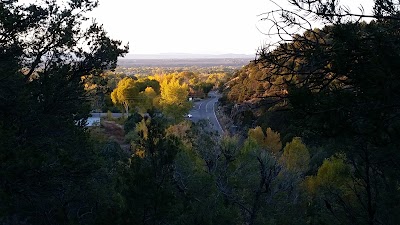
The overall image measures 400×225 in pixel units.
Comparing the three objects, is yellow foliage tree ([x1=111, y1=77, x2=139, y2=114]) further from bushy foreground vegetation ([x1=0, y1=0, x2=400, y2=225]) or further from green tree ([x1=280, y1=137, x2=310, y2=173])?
bushy foreground vegetation ([x1=0, y1=0, x2=400, y2=225])

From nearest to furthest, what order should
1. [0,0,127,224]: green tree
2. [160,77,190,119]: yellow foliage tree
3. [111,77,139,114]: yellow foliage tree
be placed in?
[0,0,127,224]: green tree, [160,77,190,119]: yellow foliage tree, [111,77,139,114]: yellow foliage tree

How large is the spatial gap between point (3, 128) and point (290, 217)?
9.84 meters

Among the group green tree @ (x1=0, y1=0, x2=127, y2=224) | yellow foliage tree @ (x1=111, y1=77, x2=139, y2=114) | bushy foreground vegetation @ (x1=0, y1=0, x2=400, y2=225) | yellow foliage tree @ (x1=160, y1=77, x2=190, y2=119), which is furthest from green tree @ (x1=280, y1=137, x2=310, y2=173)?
yellow foliage tree @ (x1=111, y1=77, x2=139, y2=114)

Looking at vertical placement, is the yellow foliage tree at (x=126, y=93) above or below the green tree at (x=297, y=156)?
below

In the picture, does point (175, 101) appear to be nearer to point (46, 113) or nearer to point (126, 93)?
point (126, 93)

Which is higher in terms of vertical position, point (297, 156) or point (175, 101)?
point (297, 156)

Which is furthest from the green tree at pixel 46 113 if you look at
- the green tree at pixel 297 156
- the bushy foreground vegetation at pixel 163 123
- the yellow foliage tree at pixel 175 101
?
the yellow foliage tree at pixel 175 101

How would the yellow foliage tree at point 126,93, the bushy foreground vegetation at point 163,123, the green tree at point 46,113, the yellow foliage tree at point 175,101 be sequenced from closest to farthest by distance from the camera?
the bushy foreground vegetation at point 163,123, the green tree at point 46,113, the yellow foliage tree at point 175,101, the yellow foliage tree at point 126,93

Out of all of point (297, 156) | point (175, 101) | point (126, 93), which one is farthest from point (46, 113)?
point (126, 93)

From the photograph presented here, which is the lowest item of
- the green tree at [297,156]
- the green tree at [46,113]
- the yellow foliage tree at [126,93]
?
the yellow foliage tree at [126,93]

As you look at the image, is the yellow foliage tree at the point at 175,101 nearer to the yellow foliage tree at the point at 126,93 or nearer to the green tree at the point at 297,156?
the yellow foliage tree at the point at 126,93

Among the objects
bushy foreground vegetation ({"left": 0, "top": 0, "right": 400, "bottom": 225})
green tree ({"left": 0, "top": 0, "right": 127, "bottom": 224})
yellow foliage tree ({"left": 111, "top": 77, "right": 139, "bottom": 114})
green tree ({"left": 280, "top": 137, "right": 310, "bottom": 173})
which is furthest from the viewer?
yellow foliage tree ({"left": 111, "top": 77, "right": 139, "bottom": 114})

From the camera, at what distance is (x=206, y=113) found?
61.6 meters

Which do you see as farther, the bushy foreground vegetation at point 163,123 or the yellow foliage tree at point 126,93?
the yellow foliage tree at point 126,93
